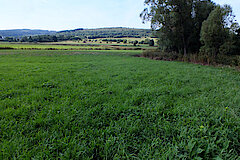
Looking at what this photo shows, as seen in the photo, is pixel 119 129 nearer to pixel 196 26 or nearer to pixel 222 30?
pixel 222 30

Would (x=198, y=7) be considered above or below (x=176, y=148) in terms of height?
above

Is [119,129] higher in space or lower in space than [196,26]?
lower

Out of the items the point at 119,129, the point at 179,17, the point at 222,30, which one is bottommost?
the point at 119,129

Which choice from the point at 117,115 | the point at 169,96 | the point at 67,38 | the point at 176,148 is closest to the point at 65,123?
the point at 117,115

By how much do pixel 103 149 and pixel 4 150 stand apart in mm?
1691

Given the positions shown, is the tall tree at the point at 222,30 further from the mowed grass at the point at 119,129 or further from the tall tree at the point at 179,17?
the mowed grass at the point at 119,129

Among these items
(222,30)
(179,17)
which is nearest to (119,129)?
(222,30)

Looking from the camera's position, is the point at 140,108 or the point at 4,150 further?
the point at 140,108

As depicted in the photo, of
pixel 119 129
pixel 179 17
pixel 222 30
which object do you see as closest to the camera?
pixel 119 129

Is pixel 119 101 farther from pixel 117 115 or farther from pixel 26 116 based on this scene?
pixel 26 116

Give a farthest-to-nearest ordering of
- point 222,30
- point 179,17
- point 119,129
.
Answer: point 179,17 < point 222,30 < point 119,129

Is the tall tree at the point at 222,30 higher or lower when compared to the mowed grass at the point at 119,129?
higher

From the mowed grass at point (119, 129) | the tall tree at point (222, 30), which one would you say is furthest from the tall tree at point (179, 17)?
the mowed grass at point (119, 129)

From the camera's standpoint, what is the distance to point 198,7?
21.1m
